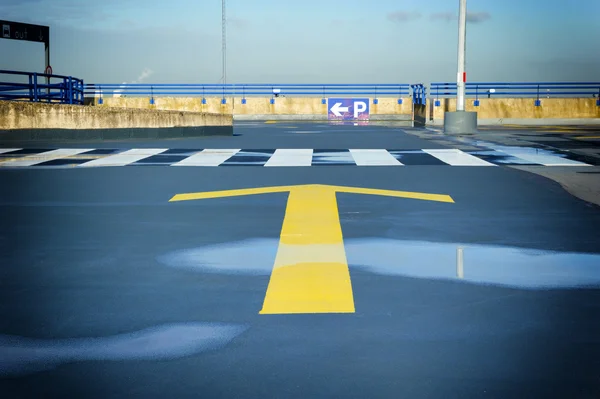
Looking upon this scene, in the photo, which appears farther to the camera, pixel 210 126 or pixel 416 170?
pixel 210 126

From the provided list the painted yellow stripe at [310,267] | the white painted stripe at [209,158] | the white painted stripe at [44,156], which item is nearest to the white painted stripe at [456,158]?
the white painted stripe at [209,158]

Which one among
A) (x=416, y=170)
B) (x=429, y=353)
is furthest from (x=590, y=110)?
(x=429, y=353)

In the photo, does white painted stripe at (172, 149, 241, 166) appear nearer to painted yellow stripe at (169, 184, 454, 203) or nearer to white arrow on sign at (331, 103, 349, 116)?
painted yellow stripe at (169, 184, 454, 203)

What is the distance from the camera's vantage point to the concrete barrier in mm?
21516

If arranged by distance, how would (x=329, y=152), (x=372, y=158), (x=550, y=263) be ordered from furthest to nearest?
(x=329, y=152)
(x=372, y=158)
(x=550, y=263)

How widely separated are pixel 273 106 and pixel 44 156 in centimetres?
3317

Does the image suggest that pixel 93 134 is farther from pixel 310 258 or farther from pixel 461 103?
pixel 310 258

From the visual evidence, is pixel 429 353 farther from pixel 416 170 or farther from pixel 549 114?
pixel 549 114

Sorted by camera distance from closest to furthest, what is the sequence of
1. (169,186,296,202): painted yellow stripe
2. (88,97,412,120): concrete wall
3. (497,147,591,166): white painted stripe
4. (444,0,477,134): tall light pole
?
(169,186,296,202): painted yellow stripe
(497,147,591,166): white painted stripe
(444,0,477,134): tall light pole
(88,97,412,120): concrete wall

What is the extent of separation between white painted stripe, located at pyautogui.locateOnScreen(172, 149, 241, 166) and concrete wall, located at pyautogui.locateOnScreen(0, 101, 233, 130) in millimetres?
5072

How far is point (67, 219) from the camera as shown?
8711mm

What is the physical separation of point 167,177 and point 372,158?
15.1 ft

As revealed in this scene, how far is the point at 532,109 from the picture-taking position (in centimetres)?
4181

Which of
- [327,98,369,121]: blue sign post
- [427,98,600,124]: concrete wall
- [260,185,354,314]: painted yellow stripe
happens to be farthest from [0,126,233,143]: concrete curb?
[327,98,369,121]: blue sign post
